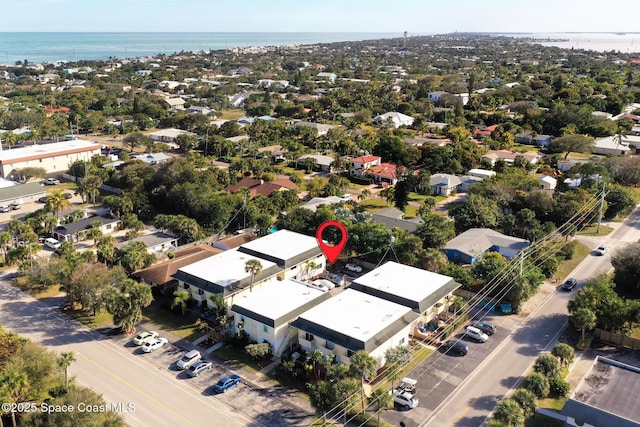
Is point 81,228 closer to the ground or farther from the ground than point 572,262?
farther from the ground

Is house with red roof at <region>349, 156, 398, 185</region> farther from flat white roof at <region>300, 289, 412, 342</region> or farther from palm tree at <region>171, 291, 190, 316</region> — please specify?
palm tree at <region>171, 291, 190, 316</region>

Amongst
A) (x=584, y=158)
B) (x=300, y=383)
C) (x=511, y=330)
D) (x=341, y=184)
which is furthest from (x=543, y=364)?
(x=584, y=158)

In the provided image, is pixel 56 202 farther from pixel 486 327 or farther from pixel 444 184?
pixel 444 184

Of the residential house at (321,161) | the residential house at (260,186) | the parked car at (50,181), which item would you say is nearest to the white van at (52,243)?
the residential house at (260,186)

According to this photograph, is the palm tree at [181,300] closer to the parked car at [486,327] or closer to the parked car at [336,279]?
the parked car at [336,279]

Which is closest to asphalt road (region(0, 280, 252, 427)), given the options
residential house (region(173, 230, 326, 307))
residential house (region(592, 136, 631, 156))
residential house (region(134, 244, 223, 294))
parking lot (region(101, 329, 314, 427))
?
parking lot (region(101, 329, 314, 427))

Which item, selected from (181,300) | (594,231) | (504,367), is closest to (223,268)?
(181,300)
